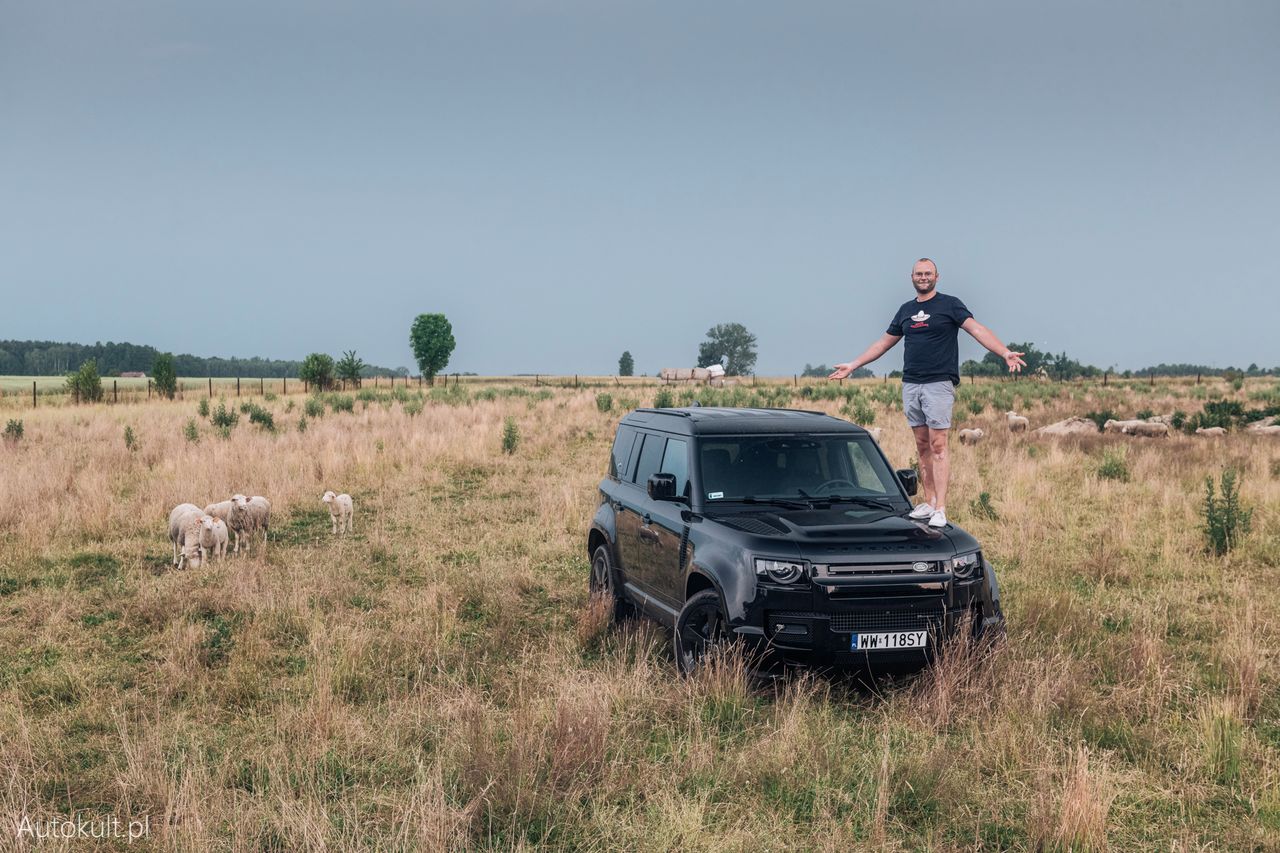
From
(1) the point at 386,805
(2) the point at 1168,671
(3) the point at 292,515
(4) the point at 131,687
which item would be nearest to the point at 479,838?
(1) the point at 386,805

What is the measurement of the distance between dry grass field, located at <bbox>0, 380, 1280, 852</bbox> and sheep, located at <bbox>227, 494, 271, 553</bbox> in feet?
1.32

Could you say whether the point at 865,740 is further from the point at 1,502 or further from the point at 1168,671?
the point at 1,502

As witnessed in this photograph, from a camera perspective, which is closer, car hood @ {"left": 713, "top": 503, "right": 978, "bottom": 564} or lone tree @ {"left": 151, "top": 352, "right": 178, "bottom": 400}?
car hood @ {"left": 713, "top": 503, "right": 978, "bottom": 564}

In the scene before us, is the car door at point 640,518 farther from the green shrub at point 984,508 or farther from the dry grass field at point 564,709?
the green shrub at point 984,508

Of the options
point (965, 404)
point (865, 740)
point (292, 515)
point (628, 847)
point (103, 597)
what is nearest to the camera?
point (628, 847)

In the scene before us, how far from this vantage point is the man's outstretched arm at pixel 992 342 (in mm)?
7773

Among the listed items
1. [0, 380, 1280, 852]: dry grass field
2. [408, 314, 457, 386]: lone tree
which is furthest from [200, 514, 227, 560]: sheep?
[408, 314, 457, 386]: lone tree

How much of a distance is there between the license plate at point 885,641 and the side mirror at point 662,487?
1.83 metres

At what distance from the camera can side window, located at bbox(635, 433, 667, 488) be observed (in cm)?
754

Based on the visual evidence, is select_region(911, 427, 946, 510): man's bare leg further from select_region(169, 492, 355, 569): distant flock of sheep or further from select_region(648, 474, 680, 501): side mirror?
select_region(169, 492, 355, 569): distant flock of sheep

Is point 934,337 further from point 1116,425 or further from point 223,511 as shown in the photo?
point 1116,425

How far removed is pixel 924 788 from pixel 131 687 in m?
5.62

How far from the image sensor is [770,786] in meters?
4.70

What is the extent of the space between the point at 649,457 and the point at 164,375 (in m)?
50.1
